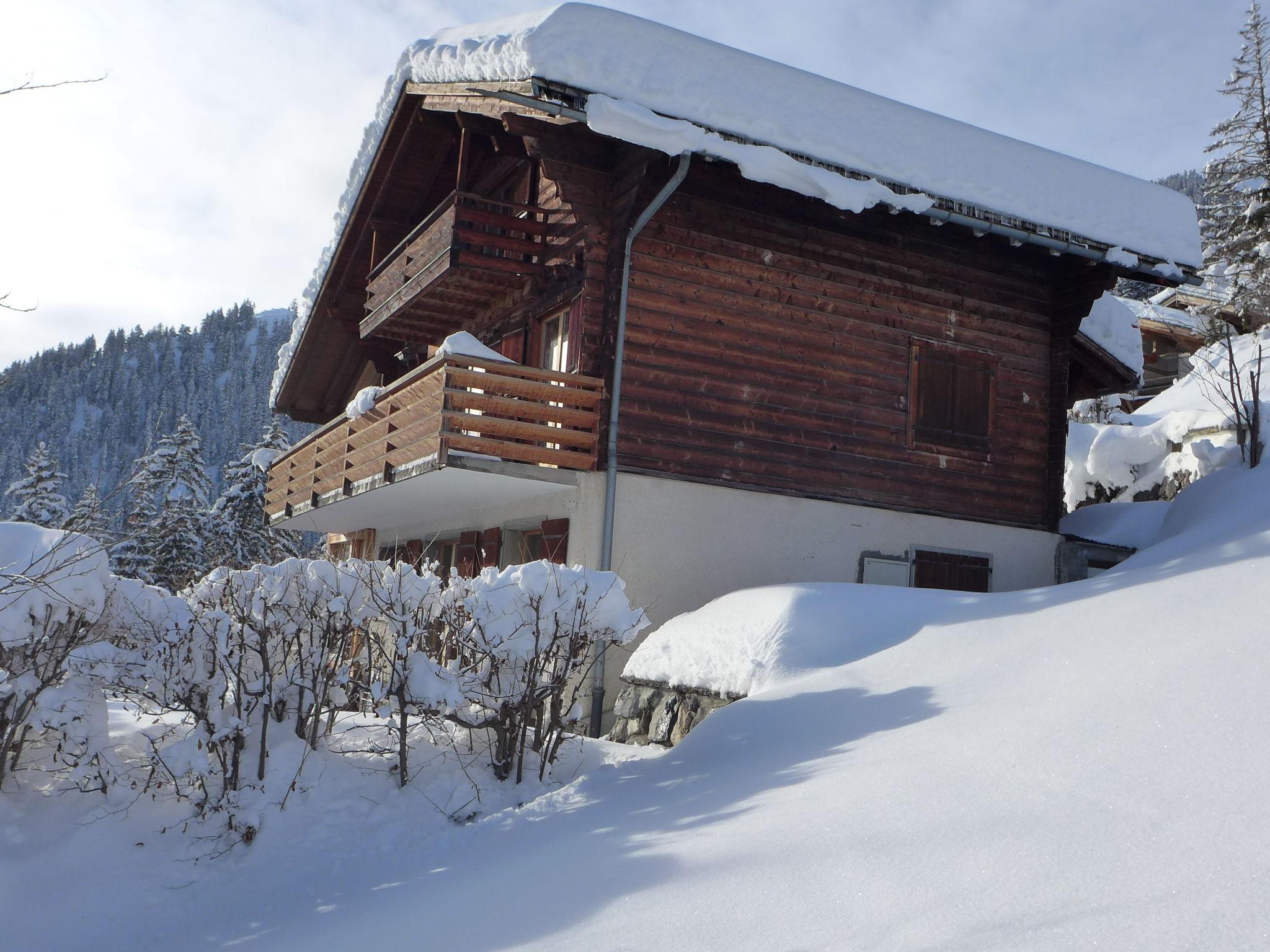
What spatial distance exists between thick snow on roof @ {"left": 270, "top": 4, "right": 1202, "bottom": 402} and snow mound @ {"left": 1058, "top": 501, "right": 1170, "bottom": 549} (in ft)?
11.3

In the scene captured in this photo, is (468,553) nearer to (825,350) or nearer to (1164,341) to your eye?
(825,350)

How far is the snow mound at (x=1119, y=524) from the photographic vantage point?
528 inches

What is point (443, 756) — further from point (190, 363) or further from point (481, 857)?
point (190, 363)

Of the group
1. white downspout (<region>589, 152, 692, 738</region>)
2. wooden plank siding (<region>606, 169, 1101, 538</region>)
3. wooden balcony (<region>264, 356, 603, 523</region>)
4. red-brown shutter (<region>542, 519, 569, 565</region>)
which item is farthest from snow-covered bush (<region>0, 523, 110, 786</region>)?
wooden plank siding (<region>606, 169, 1101, 538</region>)

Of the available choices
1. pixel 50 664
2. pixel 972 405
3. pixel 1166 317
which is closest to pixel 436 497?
pixel 50 664

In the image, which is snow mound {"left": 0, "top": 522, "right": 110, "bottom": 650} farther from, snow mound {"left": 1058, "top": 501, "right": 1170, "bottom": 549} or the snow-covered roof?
the snow-covered roof

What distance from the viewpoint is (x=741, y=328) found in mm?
11703

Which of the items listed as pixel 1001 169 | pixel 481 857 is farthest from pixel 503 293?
pixel 481 857

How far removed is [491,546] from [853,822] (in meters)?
9.27

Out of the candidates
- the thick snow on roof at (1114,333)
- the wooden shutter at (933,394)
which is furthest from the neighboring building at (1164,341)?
the wooden shutter at (933,394)

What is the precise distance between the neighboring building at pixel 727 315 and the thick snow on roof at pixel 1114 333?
5.92 feet

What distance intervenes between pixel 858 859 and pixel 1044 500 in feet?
35.2

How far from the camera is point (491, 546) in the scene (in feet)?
42.9

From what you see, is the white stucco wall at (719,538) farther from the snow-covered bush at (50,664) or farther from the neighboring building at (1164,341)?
the neighboring building at (1164,341)
